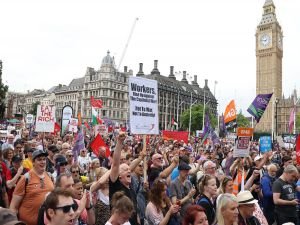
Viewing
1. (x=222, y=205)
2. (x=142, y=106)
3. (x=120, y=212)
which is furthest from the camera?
(x=142, y=106)

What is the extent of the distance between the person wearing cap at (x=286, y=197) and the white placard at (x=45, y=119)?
926 cm

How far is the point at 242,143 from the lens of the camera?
23.0ft

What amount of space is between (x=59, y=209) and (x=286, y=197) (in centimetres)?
452

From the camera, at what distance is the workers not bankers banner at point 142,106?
5.82 meters

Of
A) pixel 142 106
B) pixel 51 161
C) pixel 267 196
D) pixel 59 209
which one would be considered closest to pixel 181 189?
pixel 142 106

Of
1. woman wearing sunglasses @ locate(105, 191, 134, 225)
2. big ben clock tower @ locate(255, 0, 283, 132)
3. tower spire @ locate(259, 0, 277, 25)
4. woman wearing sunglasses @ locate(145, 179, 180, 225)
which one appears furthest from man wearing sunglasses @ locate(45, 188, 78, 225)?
tower spire @ locate(259, 0, 277, 25)

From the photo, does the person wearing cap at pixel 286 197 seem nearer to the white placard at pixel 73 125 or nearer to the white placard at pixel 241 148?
the white placard at pixel 241 148

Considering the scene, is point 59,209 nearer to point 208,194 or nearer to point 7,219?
point 7,219

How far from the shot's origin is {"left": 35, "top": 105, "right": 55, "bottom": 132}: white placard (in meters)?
13.3

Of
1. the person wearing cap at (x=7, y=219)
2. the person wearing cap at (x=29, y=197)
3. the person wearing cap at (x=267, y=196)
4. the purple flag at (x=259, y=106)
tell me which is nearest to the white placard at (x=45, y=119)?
the purple flag at (x=259, y=106)

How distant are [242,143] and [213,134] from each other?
1028cm

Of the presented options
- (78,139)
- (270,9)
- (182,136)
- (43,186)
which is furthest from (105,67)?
(43,186)

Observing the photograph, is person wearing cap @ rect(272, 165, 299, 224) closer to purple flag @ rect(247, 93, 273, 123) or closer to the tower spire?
purple flag @ rect(247, 93, 273, 123)

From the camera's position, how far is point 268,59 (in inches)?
3701
